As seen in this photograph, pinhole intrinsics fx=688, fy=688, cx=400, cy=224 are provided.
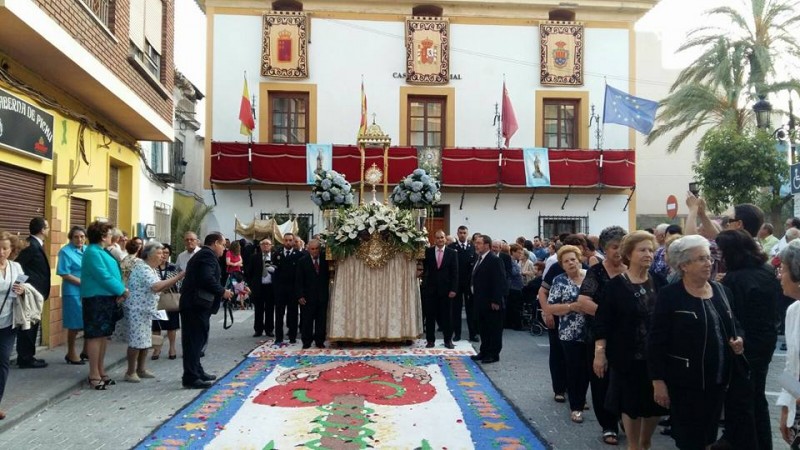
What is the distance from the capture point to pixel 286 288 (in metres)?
11.9

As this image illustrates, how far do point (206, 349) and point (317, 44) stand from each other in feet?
43.6

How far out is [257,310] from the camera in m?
12.7

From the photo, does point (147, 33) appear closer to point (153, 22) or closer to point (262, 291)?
point (153, 22)

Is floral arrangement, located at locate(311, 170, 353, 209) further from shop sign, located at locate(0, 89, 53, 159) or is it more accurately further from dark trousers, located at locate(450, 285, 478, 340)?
shop sign, located at locate(0, 89, 53, 159)

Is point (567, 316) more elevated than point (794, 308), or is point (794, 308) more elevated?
point (794, 308)

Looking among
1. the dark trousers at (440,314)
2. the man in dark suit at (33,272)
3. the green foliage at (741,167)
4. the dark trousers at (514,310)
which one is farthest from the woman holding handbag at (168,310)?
the green foliage at (741,167)

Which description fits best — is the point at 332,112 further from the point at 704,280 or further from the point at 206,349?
the point at 704,280

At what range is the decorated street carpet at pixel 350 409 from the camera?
5805 mm

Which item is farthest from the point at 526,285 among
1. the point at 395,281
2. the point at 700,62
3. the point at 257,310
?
the point at 700,62

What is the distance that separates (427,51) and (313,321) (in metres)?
13.1

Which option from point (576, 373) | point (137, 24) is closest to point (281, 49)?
point (137, 24)

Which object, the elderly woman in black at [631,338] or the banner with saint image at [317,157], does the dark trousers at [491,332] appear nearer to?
the elderly woman in black at [631,338]

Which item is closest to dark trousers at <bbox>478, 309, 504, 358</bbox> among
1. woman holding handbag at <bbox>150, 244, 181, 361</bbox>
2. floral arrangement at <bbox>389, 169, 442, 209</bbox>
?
floral arrangement at <bbox>389, 169, 442, 209</bbox>

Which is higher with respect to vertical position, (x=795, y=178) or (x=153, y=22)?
(x=153, y=22)
